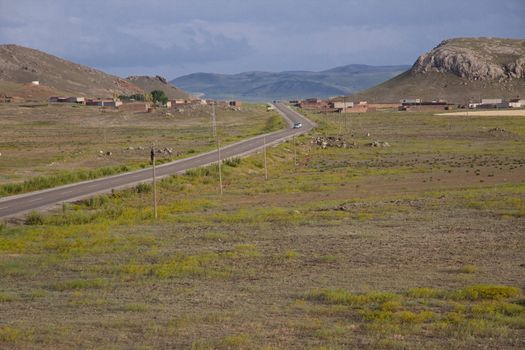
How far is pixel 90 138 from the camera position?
99.1m

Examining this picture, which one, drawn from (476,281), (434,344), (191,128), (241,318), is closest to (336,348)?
(434,344)

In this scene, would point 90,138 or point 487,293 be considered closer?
point 487,293

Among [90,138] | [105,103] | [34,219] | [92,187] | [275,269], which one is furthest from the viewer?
[105,103]

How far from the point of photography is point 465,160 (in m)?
62.3

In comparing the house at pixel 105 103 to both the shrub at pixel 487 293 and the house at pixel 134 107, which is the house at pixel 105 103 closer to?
the house at pixel 134 107

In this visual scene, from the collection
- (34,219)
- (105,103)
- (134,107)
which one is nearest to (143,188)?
(34,219)

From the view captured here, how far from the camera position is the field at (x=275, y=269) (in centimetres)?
1429

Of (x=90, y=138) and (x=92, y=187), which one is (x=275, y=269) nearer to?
(x=92, y=187)

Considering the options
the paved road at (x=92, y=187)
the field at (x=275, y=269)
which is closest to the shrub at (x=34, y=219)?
the field at (x=275, y=269)

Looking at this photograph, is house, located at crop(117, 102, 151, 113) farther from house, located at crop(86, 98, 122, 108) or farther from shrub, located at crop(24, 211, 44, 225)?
shrub, located at crop(24, 211, 44, 225)

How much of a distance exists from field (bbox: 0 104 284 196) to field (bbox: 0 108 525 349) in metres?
14.3

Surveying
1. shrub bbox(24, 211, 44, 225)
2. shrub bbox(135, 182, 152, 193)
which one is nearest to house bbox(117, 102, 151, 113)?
shrub bbox(135, 182, 152, 193)

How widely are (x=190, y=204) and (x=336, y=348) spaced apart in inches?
982

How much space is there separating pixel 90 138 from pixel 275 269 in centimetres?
8119
